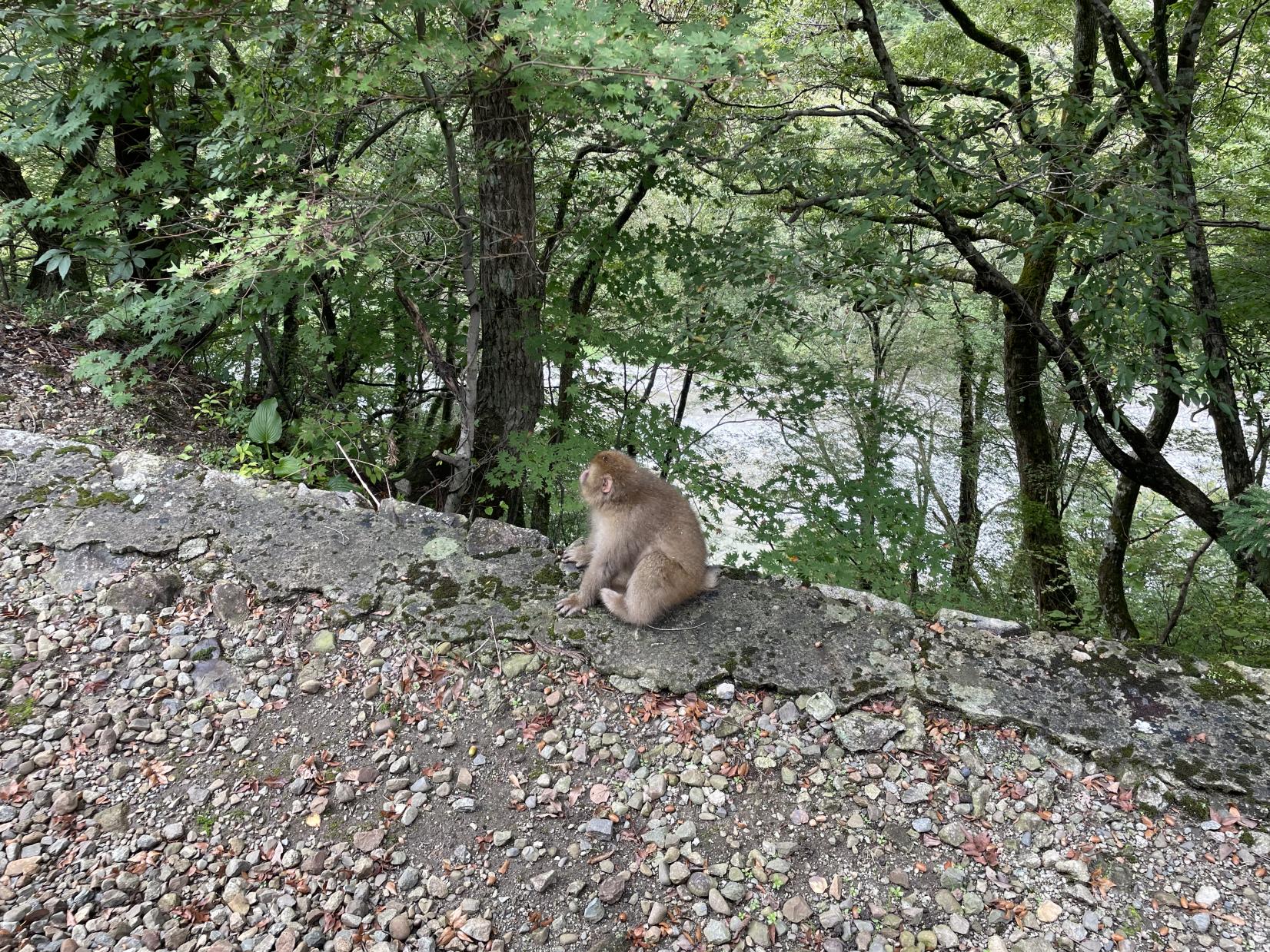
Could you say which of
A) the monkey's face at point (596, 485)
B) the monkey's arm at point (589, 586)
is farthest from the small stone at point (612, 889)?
the monkey's face at point (596, 485)

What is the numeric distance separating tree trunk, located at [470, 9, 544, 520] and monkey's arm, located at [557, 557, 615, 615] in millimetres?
2371

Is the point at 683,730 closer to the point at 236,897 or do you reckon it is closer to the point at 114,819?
the point at 236,897

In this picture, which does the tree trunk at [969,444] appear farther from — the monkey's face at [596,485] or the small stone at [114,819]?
the small stone at [114,819]

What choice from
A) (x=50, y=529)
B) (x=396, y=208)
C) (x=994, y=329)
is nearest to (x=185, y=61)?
(x=396, y=208)

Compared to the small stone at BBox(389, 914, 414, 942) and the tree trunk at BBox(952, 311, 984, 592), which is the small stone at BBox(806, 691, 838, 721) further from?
the tree trunk at BBox(952, 311, 984, 592)

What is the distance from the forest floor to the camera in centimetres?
226

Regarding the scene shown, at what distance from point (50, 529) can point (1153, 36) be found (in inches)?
332

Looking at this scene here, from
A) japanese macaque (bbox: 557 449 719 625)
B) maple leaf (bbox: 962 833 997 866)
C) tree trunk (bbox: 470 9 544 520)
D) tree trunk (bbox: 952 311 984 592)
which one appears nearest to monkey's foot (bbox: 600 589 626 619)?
japanese macaque (bbox: 557 449 719 625)

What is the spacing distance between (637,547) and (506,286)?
10.2ft

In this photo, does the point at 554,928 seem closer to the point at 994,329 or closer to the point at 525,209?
the point at 525,209

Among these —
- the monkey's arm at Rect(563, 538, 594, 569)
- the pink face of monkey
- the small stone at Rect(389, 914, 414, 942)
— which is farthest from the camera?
the monkey's arm at Rect(563, 538, 594, 569)

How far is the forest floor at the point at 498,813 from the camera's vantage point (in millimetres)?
2262

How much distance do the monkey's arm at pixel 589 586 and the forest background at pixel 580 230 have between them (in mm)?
1846

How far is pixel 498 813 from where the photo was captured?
2.61 meters
